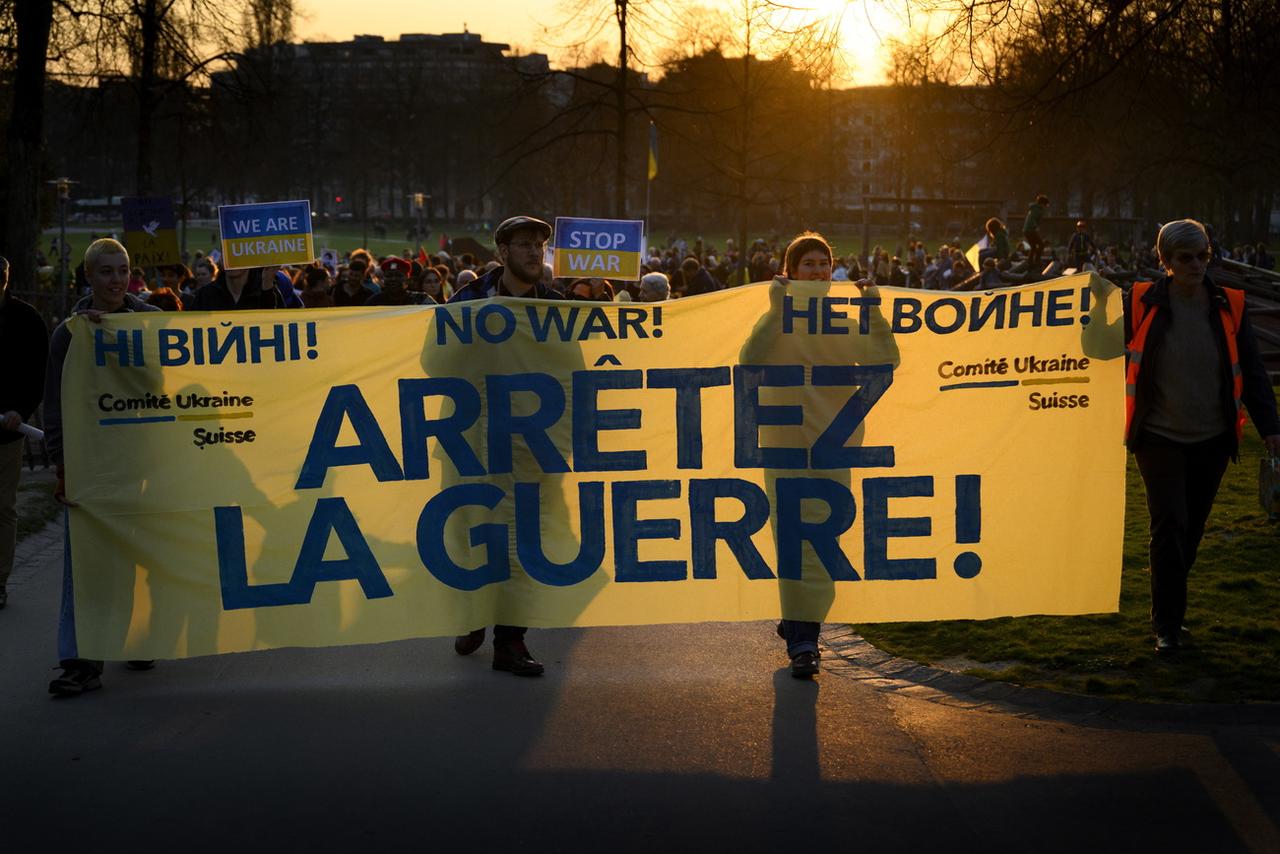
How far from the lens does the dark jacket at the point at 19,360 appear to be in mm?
7551

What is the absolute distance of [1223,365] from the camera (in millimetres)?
6734

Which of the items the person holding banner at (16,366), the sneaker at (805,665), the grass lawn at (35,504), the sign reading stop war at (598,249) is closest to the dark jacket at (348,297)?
the sign reading stop war at (598,249)

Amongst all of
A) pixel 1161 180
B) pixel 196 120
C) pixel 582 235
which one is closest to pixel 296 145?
pixel 1161 180

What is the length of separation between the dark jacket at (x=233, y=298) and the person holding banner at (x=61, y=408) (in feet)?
2.00

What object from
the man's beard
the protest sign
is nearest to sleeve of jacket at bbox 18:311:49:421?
the man's beard

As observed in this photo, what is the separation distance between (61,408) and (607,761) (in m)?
2.78

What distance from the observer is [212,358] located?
6.47 metres

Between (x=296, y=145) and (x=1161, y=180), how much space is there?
55.8 metres

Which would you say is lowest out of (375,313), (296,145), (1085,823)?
(1085,823)

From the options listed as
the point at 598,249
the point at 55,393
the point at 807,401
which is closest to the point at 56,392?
the point at 55,393

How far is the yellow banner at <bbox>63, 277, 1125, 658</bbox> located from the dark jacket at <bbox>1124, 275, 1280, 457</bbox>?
0.62ft

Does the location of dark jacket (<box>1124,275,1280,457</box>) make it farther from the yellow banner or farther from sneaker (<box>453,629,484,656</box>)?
sneaker (<box>453,629,484,656</box>)

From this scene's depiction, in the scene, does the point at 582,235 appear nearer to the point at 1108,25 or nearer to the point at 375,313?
the point at 1108,25

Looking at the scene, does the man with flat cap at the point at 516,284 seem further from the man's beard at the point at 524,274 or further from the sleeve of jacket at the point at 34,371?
the sleeve of jacket at the point at 34,371
